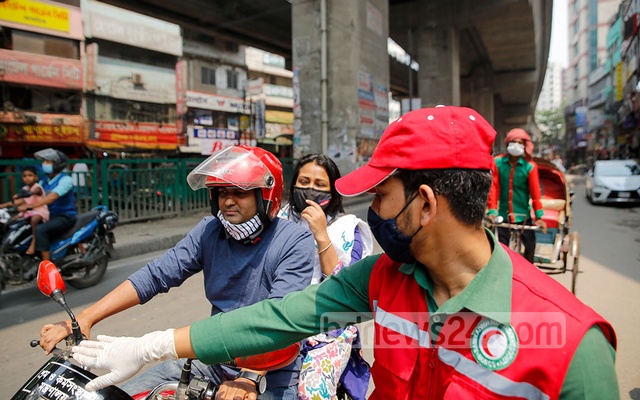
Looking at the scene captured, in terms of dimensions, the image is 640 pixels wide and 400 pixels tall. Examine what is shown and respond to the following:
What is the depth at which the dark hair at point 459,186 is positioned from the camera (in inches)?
45.5

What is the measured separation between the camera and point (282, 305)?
4.59 ft

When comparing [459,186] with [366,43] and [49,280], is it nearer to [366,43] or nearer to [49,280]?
[49,280]

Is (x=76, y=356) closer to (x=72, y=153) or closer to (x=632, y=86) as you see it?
(x=72, y=153)

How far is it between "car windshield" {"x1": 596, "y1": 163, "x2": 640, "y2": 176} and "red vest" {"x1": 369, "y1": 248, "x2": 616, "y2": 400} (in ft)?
56.4

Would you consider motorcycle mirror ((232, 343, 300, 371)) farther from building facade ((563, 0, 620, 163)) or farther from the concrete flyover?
building facade ((563, 0, 620, 163))

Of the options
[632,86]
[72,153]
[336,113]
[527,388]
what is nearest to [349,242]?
[527,388]

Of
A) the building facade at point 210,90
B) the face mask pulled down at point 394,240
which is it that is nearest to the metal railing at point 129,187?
the face mask pulled down at point 394,240

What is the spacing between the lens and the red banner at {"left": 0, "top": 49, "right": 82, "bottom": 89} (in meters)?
20.6

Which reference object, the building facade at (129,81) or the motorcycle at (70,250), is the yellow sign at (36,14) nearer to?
the building facade at (129,81)

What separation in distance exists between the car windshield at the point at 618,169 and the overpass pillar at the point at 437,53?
661 centimetres

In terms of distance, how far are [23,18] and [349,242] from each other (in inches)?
965

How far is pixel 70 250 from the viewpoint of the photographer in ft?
18.3

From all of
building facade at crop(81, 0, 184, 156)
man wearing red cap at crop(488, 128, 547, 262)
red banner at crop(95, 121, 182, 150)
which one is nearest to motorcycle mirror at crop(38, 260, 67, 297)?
man wearing red cap at crop(488, 128, 547, 262)

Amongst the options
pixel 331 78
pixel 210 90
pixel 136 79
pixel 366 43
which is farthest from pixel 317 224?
pixel 210 90
